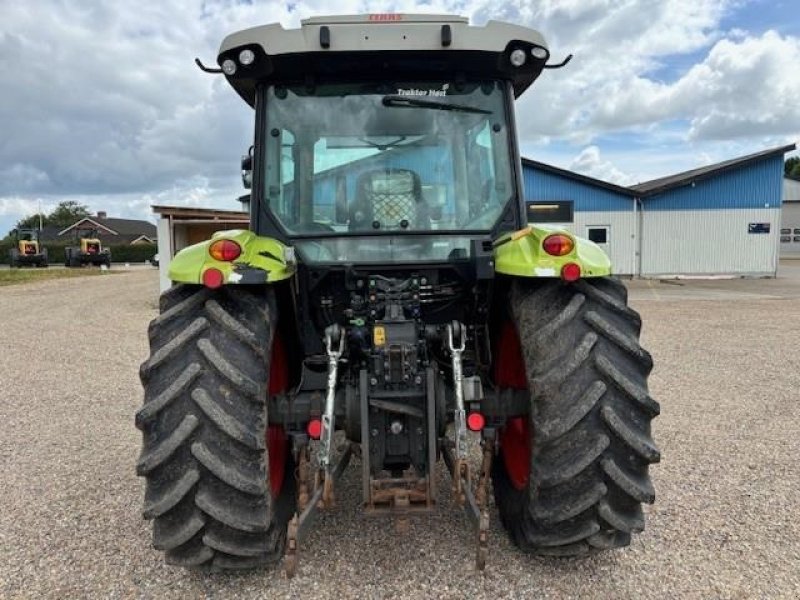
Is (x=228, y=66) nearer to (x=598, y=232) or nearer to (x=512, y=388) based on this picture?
(x=512, y=388)

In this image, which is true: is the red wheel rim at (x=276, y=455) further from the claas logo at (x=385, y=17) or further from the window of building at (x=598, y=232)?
the window of building at (x=598, y=232)

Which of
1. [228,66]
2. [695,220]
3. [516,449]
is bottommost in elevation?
[516,449]

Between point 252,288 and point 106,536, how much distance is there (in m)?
1.70

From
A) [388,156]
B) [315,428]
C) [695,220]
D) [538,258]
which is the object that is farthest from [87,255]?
[538,258]

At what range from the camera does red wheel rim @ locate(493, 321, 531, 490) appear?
3.33 metres

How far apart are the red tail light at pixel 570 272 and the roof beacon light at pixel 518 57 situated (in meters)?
A: 1.08

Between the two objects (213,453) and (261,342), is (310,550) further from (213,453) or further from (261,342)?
(261,342)

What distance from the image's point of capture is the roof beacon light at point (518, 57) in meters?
3.21

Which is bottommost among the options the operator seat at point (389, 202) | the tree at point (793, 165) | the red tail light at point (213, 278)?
the red tail light at point (213, 278)

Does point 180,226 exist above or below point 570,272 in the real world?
above

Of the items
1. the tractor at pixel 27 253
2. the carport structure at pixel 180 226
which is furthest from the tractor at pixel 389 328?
the tractor at pixel 27 253

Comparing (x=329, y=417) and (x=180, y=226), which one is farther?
(x=180, y=226)

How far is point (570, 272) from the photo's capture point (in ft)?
9.23

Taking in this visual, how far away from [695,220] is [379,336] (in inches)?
910
